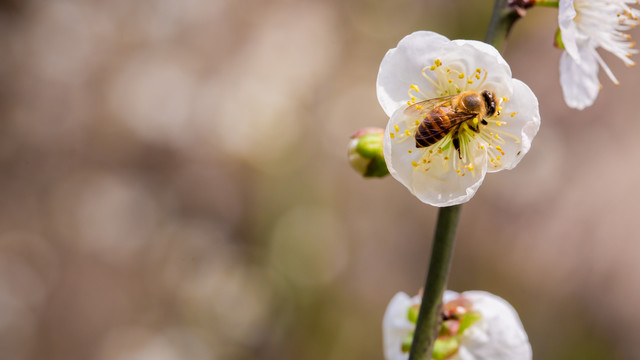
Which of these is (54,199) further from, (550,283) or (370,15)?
(550,283)

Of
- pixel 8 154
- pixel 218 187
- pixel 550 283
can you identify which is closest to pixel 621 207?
pixel 550 283

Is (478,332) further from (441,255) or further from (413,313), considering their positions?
(441,255)

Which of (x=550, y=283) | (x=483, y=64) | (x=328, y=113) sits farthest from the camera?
(x=328, y=113)

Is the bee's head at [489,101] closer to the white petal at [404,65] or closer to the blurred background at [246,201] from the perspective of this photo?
the white petal at [404,65]

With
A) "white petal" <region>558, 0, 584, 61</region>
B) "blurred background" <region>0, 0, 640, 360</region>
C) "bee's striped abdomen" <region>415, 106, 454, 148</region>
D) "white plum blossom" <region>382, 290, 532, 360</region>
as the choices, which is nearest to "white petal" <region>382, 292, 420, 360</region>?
"white plum blossom" <region>382, 290, 532, 360</region>

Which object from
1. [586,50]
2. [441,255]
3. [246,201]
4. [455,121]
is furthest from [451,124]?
[246,201]

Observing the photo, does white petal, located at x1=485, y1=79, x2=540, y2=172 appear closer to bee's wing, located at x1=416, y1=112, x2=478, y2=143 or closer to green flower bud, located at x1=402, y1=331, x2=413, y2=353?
bee's wing, located at x1=416, y1=112, x2=478, y2=143

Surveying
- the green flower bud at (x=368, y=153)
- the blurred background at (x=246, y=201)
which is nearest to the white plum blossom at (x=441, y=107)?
the green flower bud at (x=368, y=153)
